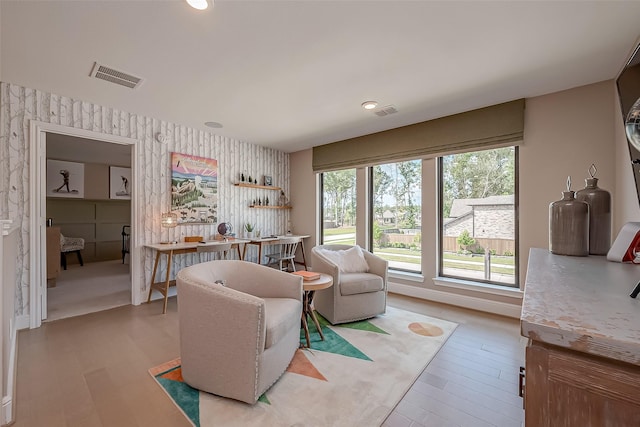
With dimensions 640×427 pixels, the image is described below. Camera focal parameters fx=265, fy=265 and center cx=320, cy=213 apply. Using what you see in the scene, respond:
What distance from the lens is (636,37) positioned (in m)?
1.88

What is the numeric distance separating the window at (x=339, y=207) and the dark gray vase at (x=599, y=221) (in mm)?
3197

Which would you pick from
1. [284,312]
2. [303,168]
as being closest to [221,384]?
[284,312]

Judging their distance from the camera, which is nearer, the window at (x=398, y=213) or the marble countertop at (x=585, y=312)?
the marble countertop at (x=585, y=312)

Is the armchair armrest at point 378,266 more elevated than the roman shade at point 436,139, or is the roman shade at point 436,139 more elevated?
the roman shade at point 436,139

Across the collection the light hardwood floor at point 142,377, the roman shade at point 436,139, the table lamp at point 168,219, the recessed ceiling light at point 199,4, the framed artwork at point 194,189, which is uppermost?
the recessed ceiling light at point 199,4

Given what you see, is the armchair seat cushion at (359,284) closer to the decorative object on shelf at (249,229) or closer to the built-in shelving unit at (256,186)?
the decorative object on shelf at (249,229)

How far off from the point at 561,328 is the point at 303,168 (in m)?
4.98

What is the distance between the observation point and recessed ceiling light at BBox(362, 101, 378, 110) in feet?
9.89

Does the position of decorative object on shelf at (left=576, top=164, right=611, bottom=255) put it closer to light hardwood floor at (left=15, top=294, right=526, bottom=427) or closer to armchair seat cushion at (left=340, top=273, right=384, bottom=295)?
light hardwood floor at (left=15, top=294, right=526, bottom=427)

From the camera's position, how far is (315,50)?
2057mm

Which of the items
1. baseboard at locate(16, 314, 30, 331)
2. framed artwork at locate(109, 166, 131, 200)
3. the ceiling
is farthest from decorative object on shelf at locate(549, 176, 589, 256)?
framed artwork at locate(109, 166, 131, 200)

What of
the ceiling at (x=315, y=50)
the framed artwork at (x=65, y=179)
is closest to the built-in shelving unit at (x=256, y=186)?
the ceiling at (x=315, y=50)

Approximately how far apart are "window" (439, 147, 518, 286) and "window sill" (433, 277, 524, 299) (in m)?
0.10

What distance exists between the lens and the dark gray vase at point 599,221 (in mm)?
1474
